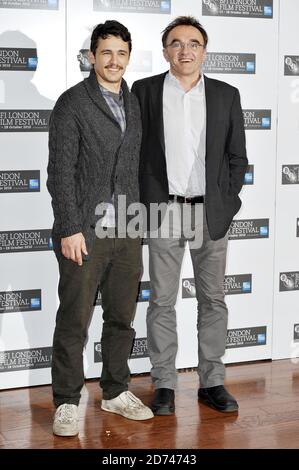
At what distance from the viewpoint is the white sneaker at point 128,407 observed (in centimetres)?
328

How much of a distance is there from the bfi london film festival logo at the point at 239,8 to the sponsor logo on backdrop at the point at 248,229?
3.97ft

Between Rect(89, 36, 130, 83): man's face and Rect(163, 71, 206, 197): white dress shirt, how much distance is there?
0.40 metres

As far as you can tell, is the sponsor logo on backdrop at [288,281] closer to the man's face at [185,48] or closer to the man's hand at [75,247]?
the man's face at [185,48]

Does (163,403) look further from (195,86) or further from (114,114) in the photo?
(195,86)

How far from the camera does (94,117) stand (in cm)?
296

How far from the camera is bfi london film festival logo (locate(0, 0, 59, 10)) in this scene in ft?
11.6

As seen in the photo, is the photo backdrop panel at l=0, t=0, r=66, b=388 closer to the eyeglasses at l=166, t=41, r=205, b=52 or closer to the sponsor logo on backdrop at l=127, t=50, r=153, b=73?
the sponsor logo on backdrop at l=127, t=50, r=153, b=73

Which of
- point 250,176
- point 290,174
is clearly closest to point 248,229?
point 250,176

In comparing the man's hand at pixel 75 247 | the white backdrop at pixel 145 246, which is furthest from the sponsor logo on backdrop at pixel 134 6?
the man's hand at pixel 75 247

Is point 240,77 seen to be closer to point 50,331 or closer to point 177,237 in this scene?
point 177,237

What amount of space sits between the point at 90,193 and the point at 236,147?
82 centimetres

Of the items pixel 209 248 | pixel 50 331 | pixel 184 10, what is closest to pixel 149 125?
pixel 209 248

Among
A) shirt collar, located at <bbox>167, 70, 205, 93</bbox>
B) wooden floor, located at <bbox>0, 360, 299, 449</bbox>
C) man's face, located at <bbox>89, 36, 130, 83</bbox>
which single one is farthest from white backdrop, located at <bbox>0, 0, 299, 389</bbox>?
man's face, located at <bbox>89, 36, 130, 83</bbox>
